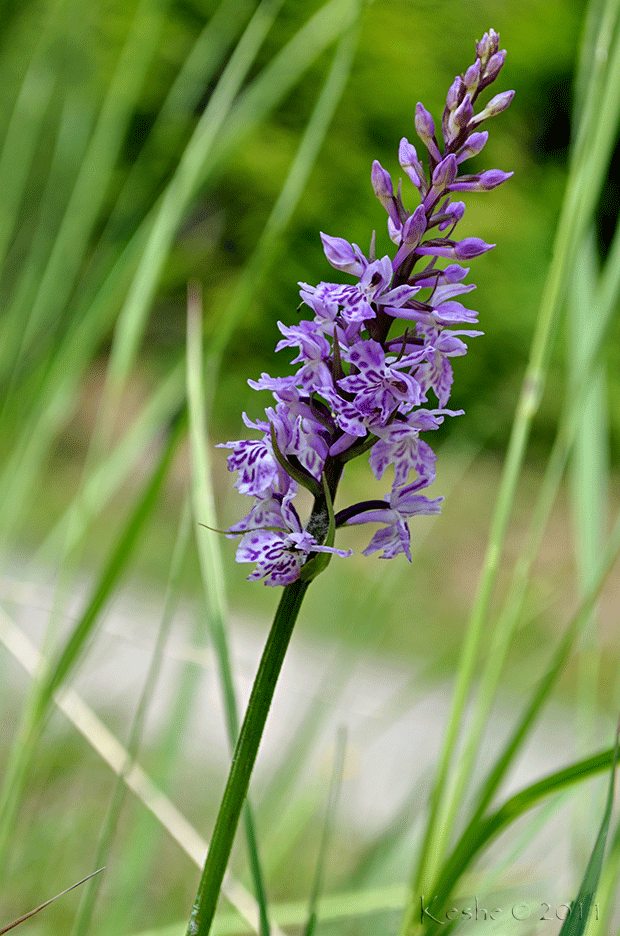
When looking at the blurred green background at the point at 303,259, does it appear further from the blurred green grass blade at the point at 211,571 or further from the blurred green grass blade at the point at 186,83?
the blurred green grass blade at the point at 211,571

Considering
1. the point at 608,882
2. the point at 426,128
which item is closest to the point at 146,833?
the point at 608,882

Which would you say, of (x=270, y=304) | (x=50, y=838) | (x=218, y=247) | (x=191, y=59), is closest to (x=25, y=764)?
(x=50, y=838)

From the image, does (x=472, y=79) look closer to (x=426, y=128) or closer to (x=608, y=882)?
(x=426, y=128)

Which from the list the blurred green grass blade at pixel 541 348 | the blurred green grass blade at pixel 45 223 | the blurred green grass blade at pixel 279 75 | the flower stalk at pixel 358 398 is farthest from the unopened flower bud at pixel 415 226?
the blurred green grass blade at pixel 45 223

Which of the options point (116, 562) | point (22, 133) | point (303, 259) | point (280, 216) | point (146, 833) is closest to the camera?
point (116, 562)

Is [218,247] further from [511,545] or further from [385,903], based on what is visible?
[385,903]

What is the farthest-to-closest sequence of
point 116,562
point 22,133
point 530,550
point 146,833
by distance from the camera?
point 22,133, point 146,833, point 530,550, point 116,562
